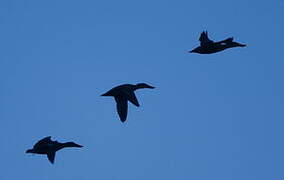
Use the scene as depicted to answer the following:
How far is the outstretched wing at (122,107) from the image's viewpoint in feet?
72.8

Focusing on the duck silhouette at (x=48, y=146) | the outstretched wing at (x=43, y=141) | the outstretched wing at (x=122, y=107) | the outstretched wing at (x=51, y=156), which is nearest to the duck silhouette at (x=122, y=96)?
the outstretched wing at (x=122, y=107)

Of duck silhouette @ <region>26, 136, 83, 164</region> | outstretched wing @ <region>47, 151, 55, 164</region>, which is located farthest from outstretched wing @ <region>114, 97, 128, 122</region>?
outstretched wing @ <region>47, 151, 55, 164</region>

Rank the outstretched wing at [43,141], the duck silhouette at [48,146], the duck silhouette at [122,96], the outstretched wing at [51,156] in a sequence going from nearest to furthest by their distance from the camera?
the duck silhouette at [122,96] < the outstretched wing at [51,156] < the duck silhouette at [48,146] < the outstretched wing at [43,141]

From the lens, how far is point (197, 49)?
2345 centimetres

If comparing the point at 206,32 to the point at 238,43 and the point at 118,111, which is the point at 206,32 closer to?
the point at 238,43

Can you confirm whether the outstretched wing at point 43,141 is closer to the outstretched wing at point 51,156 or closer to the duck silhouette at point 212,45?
the outstretched wing at point 51,156

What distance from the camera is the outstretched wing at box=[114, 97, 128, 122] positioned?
22.2 metres

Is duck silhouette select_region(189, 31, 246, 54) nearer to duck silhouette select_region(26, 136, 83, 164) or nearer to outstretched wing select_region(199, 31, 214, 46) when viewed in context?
outstretched wing select_region(199, 31, 214, 46)

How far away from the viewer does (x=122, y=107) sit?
22.4 m

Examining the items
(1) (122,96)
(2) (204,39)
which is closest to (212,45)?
(2) (204,39)

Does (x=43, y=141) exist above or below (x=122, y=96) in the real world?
below

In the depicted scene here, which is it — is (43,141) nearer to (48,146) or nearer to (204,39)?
(48,146)

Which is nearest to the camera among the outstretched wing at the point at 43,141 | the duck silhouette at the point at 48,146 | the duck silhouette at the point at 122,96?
the duck silhouette at the point at 122,96

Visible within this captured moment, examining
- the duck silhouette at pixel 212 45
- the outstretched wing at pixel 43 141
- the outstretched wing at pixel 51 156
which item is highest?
the duck silhouette at pixel 212 45
